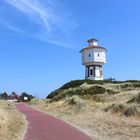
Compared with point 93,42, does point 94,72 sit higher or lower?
lower

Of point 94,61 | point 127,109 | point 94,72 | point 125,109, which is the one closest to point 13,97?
point 94,72

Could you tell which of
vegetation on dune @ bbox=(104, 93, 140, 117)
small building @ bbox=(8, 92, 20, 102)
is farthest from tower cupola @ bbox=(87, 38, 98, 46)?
vegetation on dune @ bbox=(104, 93, 140, 117)

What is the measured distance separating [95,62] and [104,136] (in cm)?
4820

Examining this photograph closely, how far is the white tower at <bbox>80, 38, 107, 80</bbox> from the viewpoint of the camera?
63.7m

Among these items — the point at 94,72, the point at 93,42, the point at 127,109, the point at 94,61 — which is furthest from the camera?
the point at 93,42

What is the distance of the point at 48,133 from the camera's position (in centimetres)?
1677

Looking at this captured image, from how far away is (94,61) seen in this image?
209 ft

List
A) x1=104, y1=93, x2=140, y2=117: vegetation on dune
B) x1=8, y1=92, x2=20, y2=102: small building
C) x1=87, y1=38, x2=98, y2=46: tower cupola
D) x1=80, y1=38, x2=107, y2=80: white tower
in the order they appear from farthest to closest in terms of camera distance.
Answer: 1. x1=8, y1=92, x2=20, y2=102: small building
2. x1=87, y1=38, x2=98, y2=46: tower cupola
3. x1=80, y1=38, x2=107, y2=80: white tower
4. x1=104, y1=93, x2=140, y2=117: vegetation on dune

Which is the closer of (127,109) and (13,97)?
(127,109)

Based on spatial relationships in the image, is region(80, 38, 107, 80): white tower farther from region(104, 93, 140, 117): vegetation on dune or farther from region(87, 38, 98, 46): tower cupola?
region(104, 93, 140, 117): vegetation on dune

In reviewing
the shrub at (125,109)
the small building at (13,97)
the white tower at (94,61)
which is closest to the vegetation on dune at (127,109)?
the shrub at (125,109)

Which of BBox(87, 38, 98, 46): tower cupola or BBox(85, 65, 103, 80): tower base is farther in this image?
BBox(87, 38, 98, 46): tower cupola

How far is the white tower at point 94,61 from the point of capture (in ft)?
209

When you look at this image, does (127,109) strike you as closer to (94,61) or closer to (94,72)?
(94,72)
